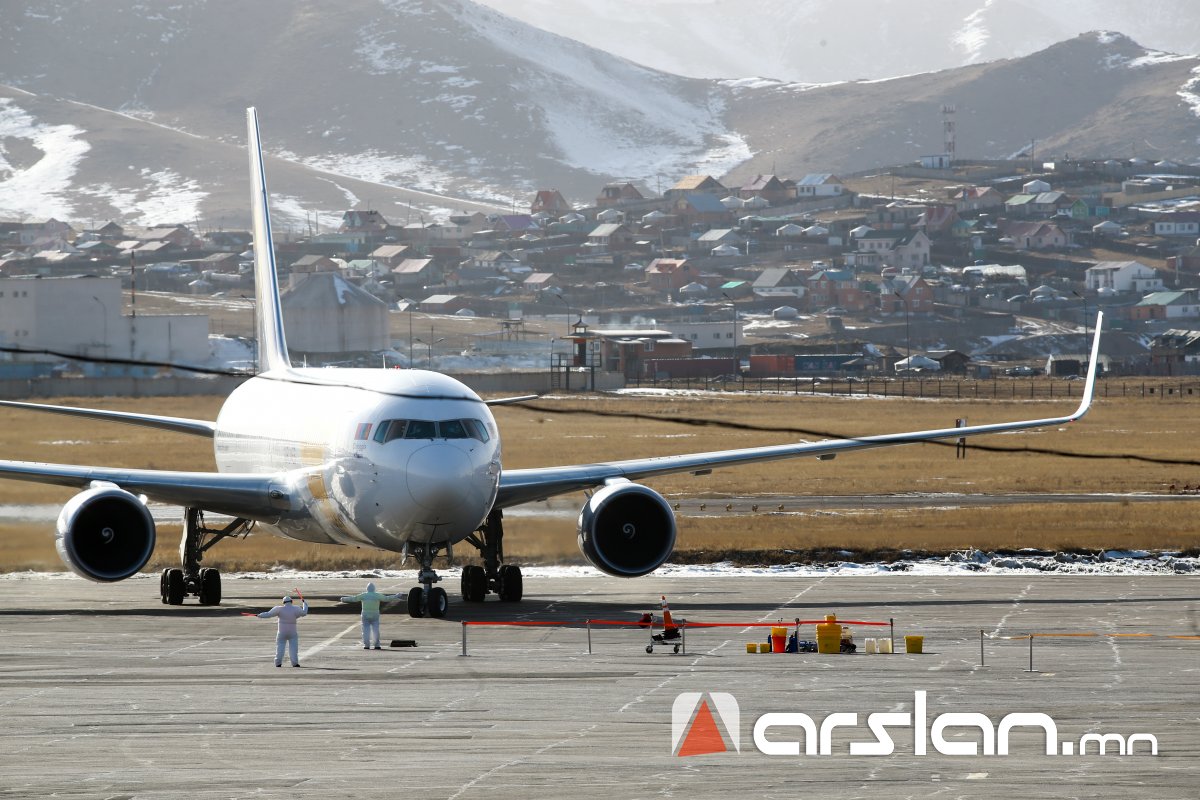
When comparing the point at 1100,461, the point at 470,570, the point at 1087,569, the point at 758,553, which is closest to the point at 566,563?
the point at 758,553

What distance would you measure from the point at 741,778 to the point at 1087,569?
27.8 meters

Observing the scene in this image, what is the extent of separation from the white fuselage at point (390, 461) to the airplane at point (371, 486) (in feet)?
0.12

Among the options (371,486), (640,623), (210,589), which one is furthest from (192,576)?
(640,623)

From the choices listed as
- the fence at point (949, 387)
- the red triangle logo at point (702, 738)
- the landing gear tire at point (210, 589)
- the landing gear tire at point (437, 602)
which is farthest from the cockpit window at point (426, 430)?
the fence at point (949, 387)

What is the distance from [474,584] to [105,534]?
26.1 ft

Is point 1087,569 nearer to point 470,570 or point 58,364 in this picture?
point 470,570

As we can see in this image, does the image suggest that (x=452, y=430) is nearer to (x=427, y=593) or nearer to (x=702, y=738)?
(x=427, y=593)

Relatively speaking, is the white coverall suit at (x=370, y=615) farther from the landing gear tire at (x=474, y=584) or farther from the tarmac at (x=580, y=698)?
the landing gear tire at (x=474, y=584)

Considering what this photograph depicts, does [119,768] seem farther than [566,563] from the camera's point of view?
No

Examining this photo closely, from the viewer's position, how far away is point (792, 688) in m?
28.5

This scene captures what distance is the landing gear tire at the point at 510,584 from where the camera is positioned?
4081 centimetres

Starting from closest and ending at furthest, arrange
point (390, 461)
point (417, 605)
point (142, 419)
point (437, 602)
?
point (390, 461), point (437, 602), point (417, 605), point (142, 419)

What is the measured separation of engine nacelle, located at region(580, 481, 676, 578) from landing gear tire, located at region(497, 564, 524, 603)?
6.90 ft

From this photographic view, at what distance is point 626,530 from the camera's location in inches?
1566
